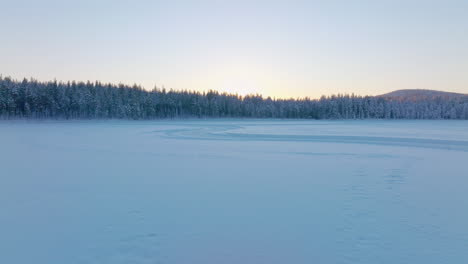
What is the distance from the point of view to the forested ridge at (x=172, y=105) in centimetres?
7012

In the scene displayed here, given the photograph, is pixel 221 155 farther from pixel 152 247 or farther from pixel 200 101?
pixel 200 101

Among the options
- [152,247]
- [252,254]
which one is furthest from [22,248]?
[252,254]

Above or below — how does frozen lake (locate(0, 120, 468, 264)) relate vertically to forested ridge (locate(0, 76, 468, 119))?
below

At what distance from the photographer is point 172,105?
314ft

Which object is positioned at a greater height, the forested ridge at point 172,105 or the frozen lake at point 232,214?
the forested ridge at point 172,105

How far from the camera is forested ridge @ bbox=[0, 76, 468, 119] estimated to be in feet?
230

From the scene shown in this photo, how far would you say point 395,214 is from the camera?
6504mm

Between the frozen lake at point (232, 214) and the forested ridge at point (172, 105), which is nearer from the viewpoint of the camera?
the frozen lake at point (232, 214)

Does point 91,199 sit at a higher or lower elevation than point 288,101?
lower

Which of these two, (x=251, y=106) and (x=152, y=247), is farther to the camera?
(x=251, y=106)

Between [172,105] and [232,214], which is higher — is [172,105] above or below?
above

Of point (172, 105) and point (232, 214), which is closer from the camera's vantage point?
point (232, 214)

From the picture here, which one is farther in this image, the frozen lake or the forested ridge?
the forested ridge

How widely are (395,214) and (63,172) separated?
10.1 m
